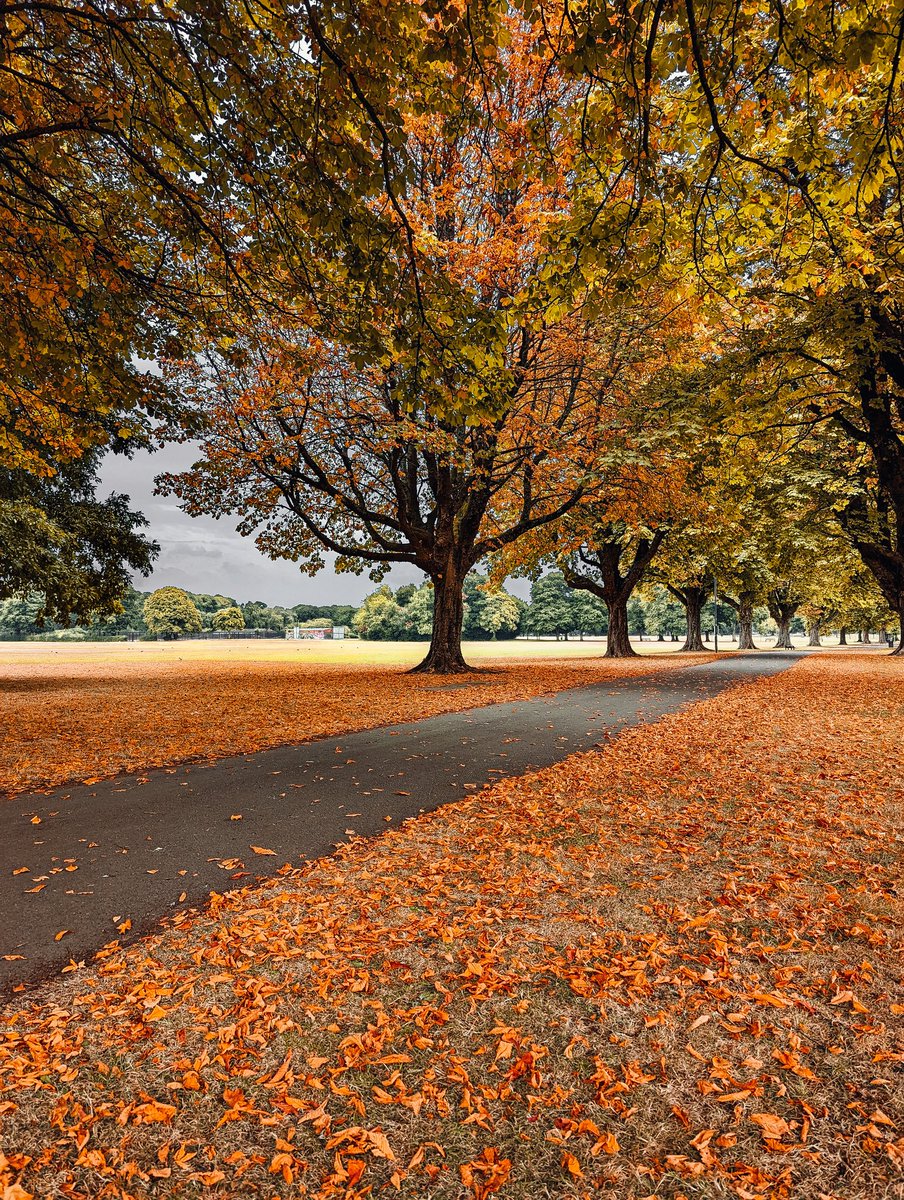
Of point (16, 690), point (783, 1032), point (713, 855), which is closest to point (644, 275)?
point (713, 855)

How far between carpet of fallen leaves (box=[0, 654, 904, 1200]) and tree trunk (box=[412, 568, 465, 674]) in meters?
15.0

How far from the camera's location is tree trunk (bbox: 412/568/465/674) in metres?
19.5

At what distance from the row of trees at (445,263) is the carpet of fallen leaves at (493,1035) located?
15.0 feet

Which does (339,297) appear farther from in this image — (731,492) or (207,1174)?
(731,492)

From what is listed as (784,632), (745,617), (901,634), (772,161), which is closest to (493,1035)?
(772,161)

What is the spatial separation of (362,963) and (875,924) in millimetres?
3080

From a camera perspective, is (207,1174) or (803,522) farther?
(803,522)

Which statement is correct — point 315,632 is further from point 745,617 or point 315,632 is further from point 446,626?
point 446,626

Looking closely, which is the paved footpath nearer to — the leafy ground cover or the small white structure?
the leafy ground cover

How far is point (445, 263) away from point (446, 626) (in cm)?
1089

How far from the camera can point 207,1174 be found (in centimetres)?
189

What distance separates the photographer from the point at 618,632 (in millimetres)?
33062

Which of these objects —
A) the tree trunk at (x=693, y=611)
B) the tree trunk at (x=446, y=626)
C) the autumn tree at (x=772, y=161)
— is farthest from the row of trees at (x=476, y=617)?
the autumn tree at (x=772, y=161)

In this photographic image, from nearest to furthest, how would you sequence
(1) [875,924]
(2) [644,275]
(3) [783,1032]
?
(3) [783,1032] < (1) [875,924] < (2) [644,275]
